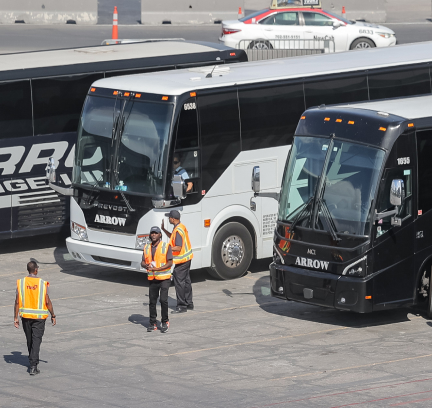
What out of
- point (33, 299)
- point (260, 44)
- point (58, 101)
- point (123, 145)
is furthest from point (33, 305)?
point (260, 44)

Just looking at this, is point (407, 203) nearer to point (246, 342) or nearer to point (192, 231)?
point (246, 342)

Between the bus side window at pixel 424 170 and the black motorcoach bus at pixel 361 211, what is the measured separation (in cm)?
1

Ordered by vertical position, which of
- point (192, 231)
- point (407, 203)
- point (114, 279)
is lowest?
point (114, 279)

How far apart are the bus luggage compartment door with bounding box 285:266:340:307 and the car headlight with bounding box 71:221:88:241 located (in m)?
4.09

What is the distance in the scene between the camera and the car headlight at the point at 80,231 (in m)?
16.4

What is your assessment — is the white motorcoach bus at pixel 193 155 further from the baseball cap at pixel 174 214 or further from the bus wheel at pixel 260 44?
the bus wheel at pixel 260 44

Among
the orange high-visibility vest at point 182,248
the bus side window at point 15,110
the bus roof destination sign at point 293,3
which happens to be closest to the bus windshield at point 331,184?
the orange high-visibility vest at point 182,248

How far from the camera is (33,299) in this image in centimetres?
1172

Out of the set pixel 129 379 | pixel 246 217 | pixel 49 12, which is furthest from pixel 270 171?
pixel 49 12

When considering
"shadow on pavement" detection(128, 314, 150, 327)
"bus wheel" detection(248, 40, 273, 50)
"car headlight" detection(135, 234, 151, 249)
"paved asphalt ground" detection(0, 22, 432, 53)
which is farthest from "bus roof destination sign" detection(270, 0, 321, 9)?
"shadow on pavement" detection(128, 314, 150, 327)

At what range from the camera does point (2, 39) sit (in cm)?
3572

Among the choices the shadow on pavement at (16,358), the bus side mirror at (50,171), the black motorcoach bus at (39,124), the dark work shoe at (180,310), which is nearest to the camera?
the shadow on pavement at (16,358)

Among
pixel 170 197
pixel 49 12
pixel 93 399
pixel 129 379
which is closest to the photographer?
pixel 93 399

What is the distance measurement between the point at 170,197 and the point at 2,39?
22.2 meters
